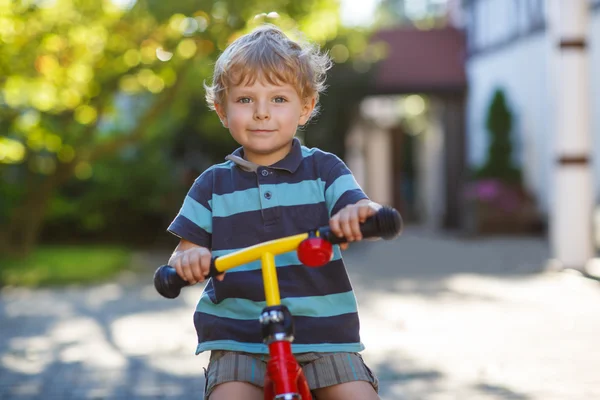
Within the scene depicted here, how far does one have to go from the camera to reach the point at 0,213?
13.7 m

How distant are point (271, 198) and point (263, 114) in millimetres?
216

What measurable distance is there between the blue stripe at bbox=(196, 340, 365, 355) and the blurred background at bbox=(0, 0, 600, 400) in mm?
978

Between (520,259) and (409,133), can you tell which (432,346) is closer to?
(520,259)

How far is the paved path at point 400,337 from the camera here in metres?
4.89

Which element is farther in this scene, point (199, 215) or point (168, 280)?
point (199, 215)

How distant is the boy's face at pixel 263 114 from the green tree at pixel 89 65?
250 inches

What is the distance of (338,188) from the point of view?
2451 millimetres

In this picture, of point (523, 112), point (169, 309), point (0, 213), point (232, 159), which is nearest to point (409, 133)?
point (523, 112)

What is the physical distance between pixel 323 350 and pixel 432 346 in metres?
3.68

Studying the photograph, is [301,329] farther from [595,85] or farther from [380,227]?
[595,85]

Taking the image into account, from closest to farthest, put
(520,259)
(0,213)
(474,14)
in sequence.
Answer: (520,259)
(0,213)
(474,14)

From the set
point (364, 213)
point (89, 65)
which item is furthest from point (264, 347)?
point (89, 65)

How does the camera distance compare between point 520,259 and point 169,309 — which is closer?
point 169,309

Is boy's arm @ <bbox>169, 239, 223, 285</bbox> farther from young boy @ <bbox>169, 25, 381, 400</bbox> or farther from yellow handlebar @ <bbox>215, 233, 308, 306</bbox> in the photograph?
young boy @ <bbox>169, 25, 381, 400</bbox>
